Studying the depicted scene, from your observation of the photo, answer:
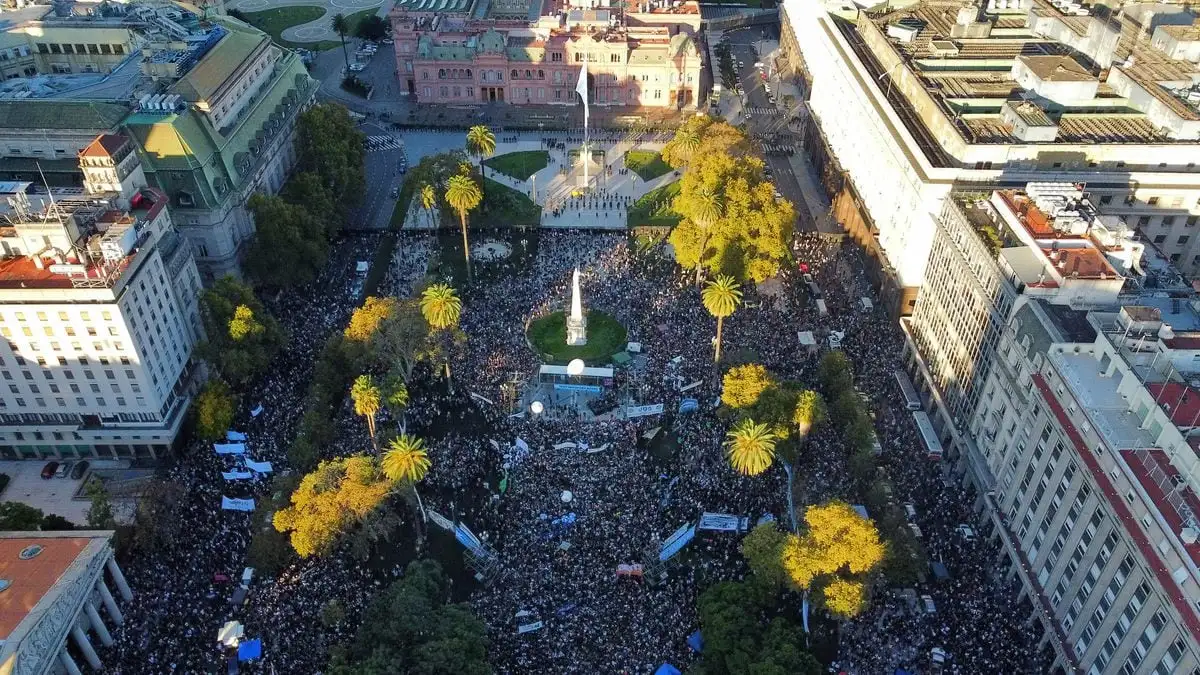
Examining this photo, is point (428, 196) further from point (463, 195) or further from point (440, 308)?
point (440, 308)

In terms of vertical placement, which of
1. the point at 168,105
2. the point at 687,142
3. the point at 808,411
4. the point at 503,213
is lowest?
the point at 503,213

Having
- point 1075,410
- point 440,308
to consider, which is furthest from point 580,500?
point 1075,410

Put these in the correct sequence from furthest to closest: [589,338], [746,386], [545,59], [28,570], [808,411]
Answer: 1. [545,59]
2. [589,338]
3. [746,386]
4. [808,411]
5. [28,570]

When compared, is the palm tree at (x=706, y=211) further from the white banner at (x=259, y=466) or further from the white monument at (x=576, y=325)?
the white banner at (x=259, y=466)

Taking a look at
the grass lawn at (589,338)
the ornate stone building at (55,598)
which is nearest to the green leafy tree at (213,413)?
the ornate stone building at (55,598)

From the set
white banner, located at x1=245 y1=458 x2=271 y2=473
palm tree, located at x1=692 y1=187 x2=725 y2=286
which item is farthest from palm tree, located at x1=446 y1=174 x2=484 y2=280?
white banner, located at x1=245 y1=458 x2=271 y2=473

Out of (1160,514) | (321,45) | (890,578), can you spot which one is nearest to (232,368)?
(890,578)

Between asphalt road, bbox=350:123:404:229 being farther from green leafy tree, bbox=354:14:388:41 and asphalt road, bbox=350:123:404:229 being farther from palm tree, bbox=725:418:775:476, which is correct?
palm tree, bbox=725:418:775:476
